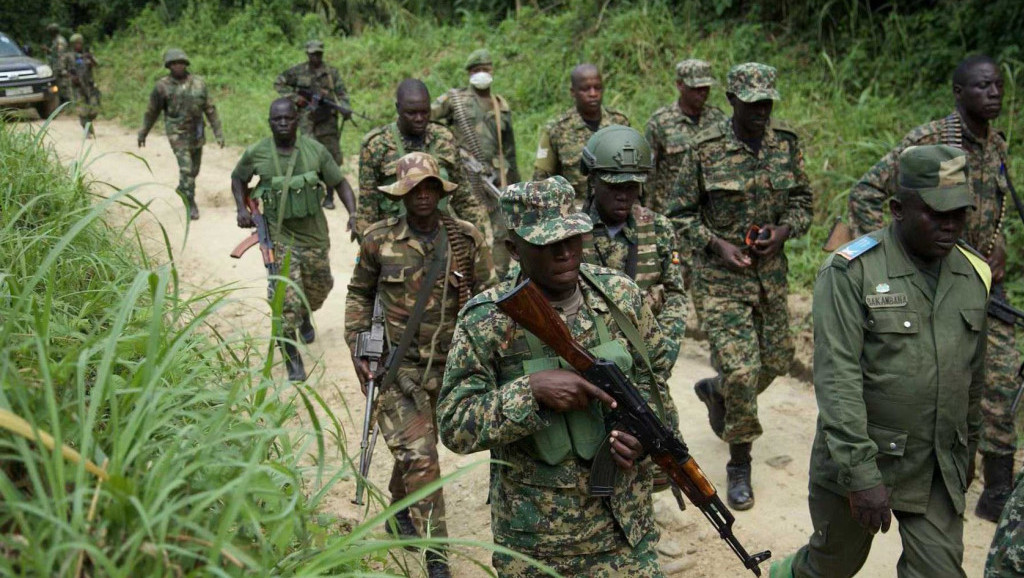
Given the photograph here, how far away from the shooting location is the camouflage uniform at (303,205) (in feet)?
24.6

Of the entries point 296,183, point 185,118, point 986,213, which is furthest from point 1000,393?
point 185,118

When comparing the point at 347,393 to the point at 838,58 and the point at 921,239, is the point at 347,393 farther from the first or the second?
the point at 838,58

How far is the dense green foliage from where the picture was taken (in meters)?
10.1

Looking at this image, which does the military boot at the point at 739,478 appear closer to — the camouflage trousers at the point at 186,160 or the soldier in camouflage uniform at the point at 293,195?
the soldier in camouflage uniform at the point at 293,195

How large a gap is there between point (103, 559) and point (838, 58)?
39.1 feet

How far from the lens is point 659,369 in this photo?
355 centimetres

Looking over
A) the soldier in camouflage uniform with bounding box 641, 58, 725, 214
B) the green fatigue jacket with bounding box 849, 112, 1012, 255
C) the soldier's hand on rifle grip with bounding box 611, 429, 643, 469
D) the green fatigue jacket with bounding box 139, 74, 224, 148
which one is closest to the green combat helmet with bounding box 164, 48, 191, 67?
the green fatigue jacket with bounding box 139, 74, 224, 148

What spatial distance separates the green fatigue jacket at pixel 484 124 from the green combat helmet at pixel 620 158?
4036mm

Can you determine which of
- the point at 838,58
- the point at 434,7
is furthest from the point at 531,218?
the point at 434,7

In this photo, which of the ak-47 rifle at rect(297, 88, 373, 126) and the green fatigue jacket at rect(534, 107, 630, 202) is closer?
the green fatigue jacket at rect(534, 107, 630, 202)

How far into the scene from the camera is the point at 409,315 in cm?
492

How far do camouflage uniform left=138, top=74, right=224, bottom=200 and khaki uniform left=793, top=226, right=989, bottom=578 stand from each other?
34.2 feet

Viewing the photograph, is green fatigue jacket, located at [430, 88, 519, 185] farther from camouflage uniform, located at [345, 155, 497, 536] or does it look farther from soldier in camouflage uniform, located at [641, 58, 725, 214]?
camouflage uniform, located at [345, 155, 497, 536]

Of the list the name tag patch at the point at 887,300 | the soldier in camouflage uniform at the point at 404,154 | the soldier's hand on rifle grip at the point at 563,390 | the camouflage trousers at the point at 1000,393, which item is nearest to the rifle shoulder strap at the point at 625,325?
the soldier's hand on rifle grip at the point at 563,390
